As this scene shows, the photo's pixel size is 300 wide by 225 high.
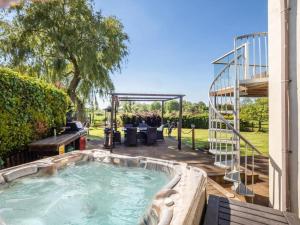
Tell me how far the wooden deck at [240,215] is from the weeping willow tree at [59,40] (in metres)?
9.73

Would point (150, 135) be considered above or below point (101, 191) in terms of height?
above

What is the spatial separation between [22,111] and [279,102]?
5274 mm

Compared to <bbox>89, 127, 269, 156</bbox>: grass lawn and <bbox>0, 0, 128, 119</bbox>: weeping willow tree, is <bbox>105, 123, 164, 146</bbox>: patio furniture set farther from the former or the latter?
<bbox>0, 0, 128, 119</bbox>: weeping willow tree

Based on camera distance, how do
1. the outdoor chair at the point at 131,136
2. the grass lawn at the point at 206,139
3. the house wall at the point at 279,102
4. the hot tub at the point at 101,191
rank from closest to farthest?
the hot tub at the point at 101,191 → the house wall at the point at 279,102 → the outdoor chair at the point at 131,136 → the grass lawn at the point at 206,139

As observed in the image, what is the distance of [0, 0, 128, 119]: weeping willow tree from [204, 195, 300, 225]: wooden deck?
9.73m

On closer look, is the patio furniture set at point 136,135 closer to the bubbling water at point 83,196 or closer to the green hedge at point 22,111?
the green hedge at point 22,111

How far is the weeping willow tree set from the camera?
422 inches

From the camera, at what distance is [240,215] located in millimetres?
2674

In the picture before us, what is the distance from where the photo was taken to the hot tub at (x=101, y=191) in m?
2.50

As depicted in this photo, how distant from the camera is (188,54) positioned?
47.9 ft

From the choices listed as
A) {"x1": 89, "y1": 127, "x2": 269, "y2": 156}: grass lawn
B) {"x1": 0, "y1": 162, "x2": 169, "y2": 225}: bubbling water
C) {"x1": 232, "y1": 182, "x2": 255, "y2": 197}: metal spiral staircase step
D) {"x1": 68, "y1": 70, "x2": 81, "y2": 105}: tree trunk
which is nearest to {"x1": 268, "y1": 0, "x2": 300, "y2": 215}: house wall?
{"x1": 232, "y1": 182, "x2": 255, "y2": 197}: metal spiral staircase step

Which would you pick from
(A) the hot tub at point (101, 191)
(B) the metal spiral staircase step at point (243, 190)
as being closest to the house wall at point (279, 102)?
(B) the metal spiral staircase step at point (243, 190)

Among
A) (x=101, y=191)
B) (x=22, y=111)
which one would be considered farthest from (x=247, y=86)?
(x=22, y=111)

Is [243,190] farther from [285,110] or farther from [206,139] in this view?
[206,139]
